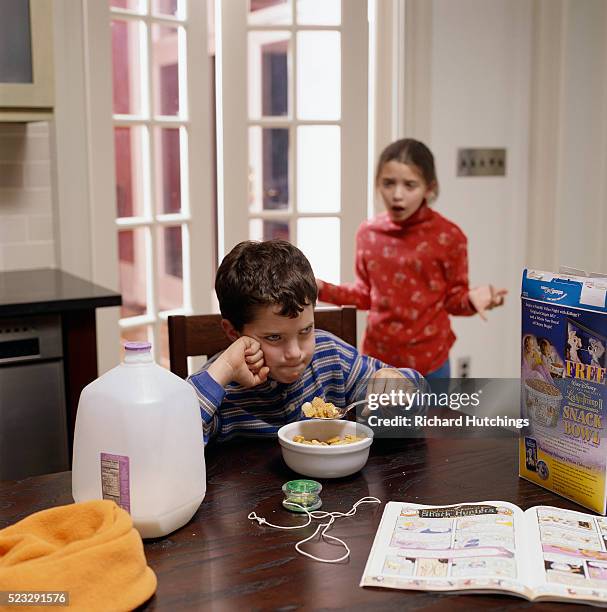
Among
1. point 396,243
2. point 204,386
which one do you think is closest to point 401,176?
point 396,243

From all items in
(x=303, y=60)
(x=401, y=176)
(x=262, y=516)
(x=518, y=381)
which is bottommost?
(x=262, y=516)

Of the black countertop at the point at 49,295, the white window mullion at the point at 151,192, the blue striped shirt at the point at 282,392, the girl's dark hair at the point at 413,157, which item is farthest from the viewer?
the white window mullion at the point at 151,192

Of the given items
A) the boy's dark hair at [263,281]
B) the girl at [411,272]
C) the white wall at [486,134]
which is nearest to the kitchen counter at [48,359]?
the girl at [411,272]

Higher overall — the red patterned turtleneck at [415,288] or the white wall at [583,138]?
the white wall at [583,138]

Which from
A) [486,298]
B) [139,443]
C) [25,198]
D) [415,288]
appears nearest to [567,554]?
[139,443]

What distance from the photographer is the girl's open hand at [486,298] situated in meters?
2.39

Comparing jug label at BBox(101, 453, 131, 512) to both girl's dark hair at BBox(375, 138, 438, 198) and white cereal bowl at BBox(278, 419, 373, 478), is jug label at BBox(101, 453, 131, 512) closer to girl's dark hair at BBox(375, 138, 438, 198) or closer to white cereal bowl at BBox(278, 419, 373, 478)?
white cereal bowl at BBox(278, 419, 373, 478)

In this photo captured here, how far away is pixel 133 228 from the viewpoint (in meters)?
3.01

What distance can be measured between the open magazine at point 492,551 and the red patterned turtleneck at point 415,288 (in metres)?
Result: 1.67

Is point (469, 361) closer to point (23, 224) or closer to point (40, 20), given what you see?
point (23, 224)

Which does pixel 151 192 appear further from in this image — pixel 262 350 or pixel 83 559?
pixel 83 559

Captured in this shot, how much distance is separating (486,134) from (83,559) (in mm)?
2936

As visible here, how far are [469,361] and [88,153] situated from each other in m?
1.73

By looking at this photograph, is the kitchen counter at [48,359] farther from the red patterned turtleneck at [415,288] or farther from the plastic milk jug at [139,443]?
the plastic milk jug at [139,443]
